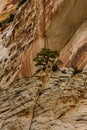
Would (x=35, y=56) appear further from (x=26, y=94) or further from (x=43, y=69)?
(x=26, y=94)

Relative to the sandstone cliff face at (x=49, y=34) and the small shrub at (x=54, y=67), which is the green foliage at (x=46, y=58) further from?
the small shrub at (x=54, y=67)

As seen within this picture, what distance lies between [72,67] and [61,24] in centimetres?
836

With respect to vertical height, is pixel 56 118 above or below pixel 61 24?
below

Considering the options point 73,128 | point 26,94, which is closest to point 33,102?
point 26,94

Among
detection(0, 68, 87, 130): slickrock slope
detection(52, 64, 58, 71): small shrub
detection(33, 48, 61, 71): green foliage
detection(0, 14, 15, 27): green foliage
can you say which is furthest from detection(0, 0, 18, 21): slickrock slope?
detection(0, 68, 87, 130): slickrock slope

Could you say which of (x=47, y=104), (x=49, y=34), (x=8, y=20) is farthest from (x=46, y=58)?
(x=8, y=20)

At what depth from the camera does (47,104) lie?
36.4m

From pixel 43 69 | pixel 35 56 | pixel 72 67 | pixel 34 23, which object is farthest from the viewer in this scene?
pixel 34 23

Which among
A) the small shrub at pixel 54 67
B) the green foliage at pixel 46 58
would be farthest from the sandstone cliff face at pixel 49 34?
the small shrub at pixel 54 67

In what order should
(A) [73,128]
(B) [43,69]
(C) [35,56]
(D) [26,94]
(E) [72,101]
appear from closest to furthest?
(A) [73,128]
(E) [72,101]
(D) [26,94]
(B) [43,69]
(C) [35,56]

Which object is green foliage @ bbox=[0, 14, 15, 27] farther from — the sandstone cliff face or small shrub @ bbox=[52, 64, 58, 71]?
small shrub @ bbox=[52, 64, 58, 71]

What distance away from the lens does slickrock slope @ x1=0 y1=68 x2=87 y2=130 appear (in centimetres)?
3384

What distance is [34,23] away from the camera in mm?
52219

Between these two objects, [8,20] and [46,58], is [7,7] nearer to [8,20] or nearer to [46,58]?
[8,20]
